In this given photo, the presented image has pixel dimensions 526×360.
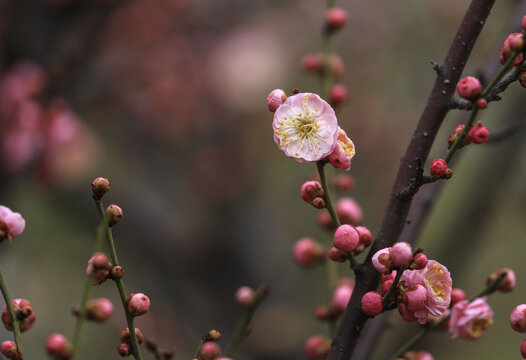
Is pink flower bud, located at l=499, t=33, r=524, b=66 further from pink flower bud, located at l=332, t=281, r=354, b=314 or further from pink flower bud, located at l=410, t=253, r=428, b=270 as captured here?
pink flower bud, located at l=332, t=281, r=354, b=314

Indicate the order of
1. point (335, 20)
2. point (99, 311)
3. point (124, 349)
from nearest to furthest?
point (124, 349)
point (99, 311)
point (335, 20)

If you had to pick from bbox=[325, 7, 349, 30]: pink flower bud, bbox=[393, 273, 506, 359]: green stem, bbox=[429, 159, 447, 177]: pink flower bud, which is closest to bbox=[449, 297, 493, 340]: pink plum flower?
bbox=[393, 273, 506, 359]: green stem

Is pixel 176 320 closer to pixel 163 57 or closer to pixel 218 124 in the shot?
pixel 218 124

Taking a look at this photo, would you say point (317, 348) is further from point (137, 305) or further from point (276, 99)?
point (276, 99)

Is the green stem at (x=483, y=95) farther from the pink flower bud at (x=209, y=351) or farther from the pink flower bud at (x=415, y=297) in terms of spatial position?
the pink flower bud at (x=209, y=351)

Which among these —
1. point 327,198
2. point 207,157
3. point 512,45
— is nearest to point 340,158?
point 327,198

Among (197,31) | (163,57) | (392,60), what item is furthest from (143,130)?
(392,60)
